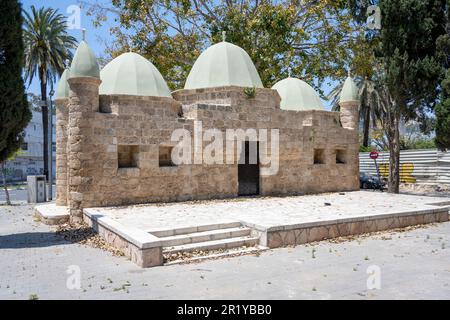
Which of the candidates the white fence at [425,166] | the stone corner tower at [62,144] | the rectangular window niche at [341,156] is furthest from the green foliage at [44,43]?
the white fence at [425,166]

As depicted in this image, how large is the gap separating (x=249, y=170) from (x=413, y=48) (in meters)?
7.78

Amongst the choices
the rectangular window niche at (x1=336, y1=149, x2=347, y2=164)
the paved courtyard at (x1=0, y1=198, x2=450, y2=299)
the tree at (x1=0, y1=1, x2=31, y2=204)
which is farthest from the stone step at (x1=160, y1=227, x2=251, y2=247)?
the rectangular window niche at (x1=336, y1=149, x2=347, y2=164)

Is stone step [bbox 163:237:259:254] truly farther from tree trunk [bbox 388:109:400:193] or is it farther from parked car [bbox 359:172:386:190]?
parked car [bbox 359:172:386:190]

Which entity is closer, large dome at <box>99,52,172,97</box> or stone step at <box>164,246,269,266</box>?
stone step at <box>164,246,269,266</box>

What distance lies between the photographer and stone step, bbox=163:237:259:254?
24.0 feet

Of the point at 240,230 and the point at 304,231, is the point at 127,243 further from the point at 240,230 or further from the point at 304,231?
the point at 304,231

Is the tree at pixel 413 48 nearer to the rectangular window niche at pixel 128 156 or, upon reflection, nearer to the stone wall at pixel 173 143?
the stone wall at pixel 173 143


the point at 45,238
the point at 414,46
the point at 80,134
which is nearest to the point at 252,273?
the point at 45,238

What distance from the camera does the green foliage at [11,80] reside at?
8.65 m

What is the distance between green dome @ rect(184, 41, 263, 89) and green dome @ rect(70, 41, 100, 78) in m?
4.17

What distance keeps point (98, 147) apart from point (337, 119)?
10.0 m

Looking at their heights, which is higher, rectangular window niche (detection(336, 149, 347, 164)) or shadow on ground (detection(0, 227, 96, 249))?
rectangular window niche (detection(336, 149, 347, 164))

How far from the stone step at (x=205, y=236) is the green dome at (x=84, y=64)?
563 centimetres

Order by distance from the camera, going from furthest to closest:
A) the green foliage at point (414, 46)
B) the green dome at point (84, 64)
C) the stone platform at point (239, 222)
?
1. the green foliage at point (414, 46)
2. the green dome at point (84, 64)
3. the stone platform at point (239, 222)
